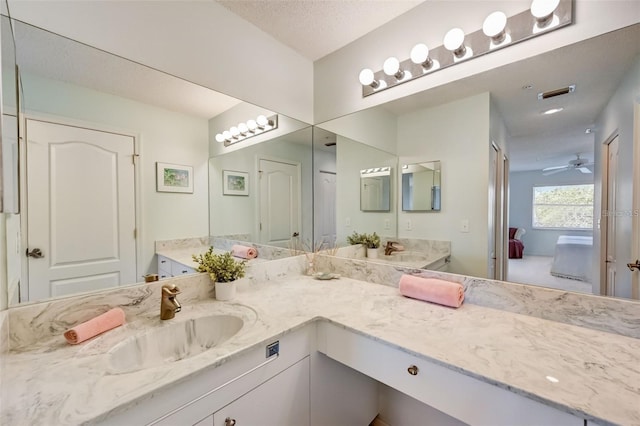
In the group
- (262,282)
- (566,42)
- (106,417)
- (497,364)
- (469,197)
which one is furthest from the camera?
(262,282)

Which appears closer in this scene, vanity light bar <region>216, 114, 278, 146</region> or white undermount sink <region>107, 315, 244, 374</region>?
white undermount sink <region>107, 315, 244, 374</region>

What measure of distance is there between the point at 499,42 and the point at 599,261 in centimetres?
105

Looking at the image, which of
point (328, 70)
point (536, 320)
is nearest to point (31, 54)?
point (328, 70)

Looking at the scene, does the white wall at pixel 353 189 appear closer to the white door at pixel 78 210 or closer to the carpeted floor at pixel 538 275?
the carpeted floor at pixel 538 275

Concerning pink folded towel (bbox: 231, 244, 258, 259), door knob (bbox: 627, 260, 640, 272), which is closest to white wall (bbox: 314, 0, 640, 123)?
door knob (bbox: 627, 260, 640, 272)

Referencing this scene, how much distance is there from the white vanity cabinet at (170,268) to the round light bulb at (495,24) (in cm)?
185

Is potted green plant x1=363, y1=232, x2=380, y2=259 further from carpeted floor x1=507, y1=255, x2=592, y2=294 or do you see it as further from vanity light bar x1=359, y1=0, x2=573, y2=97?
vanity light bar x1=359, y1=0, x2=573, y2=97

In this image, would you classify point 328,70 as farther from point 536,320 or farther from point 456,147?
point 536,320

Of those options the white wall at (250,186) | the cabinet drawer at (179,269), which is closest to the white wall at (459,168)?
the white wall at (250,186)

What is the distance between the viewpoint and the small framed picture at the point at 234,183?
1.65 metres

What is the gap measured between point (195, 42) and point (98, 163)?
0.80 metres

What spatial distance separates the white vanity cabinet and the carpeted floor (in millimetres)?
1579

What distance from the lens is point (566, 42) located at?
1074 millimetres

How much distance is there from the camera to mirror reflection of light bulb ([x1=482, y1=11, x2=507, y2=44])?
1.18 meters
